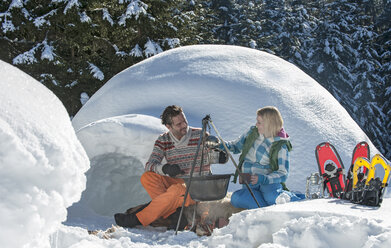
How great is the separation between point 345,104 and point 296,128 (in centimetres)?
1230

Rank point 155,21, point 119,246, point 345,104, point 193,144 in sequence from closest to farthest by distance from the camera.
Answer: point 119,246, point 193,144, point 155,21, point 345,104

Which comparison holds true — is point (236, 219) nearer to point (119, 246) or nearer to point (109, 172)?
point (119, 246)

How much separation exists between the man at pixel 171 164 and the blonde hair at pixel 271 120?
2.25 ft

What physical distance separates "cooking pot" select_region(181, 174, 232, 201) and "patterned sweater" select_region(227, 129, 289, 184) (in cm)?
41

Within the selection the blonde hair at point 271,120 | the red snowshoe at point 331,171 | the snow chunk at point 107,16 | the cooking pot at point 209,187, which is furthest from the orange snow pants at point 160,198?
the snow chunk at point 107,16

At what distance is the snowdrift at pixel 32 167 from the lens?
1486 millimetres

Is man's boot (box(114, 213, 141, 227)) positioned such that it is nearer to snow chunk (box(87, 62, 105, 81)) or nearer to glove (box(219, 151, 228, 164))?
glove (box(219, 151, 228, 164))

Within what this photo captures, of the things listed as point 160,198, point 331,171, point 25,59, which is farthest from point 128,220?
point 25,59

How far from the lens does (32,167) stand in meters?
1.56

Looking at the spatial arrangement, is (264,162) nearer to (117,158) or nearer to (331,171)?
(331,171)

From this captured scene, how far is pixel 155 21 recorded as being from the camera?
480 inches

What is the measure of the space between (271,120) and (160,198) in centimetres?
121

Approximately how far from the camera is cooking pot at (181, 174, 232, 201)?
10.6 ft

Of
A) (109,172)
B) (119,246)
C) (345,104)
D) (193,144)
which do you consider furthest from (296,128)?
(345,104)
